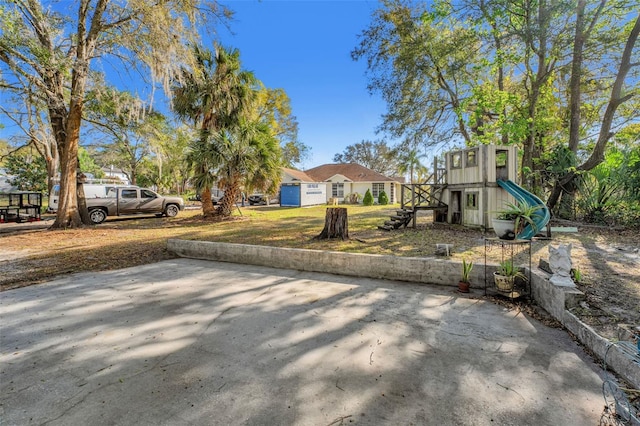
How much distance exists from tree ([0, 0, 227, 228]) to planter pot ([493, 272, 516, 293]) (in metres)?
11.5

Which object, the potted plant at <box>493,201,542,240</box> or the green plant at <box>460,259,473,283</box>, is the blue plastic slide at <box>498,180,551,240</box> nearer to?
the potted plant at <box>493,201,542,240</box>

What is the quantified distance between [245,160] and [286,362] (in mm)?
11359

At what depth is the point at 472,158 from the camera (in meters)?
9.52

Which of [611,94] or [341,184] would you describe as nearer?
[611,94]

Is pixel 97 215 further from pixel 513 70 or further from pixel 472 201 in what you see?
pixel 513 70

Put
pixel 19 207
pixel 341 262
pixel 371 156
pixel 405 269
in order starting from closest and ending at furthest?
pixel 405 269 → pixel 341 262 → pixel 19 207 → pixel 371 156

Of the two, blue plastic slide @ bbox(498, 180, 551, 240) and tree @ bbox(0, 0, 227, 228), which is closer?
blue plastic slide @ bbox(498, 180, 551, 240)

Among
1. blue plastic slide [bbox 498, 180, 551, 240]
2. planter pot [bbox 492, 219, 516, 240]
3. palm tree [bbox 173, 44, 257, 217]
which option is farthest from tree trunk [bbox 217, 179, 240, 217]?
planter pot [bbox 492, 219, 516, 240]

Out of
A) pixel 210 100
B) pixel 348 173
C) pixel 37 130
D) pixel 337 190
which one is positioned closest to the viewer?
pixel 210 100

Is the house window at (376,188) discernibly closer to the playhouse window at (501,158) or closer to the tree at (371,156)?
the playhouse window at (501,158)

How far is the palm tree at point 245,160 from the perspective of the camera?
12.8 m

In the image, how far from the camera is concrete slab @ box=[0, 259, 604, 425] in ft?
6.38

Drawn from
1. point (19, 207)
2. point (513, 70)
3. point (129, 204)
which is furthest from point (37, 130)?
point (513, 70)

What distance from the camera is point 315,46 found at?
1338 cm
